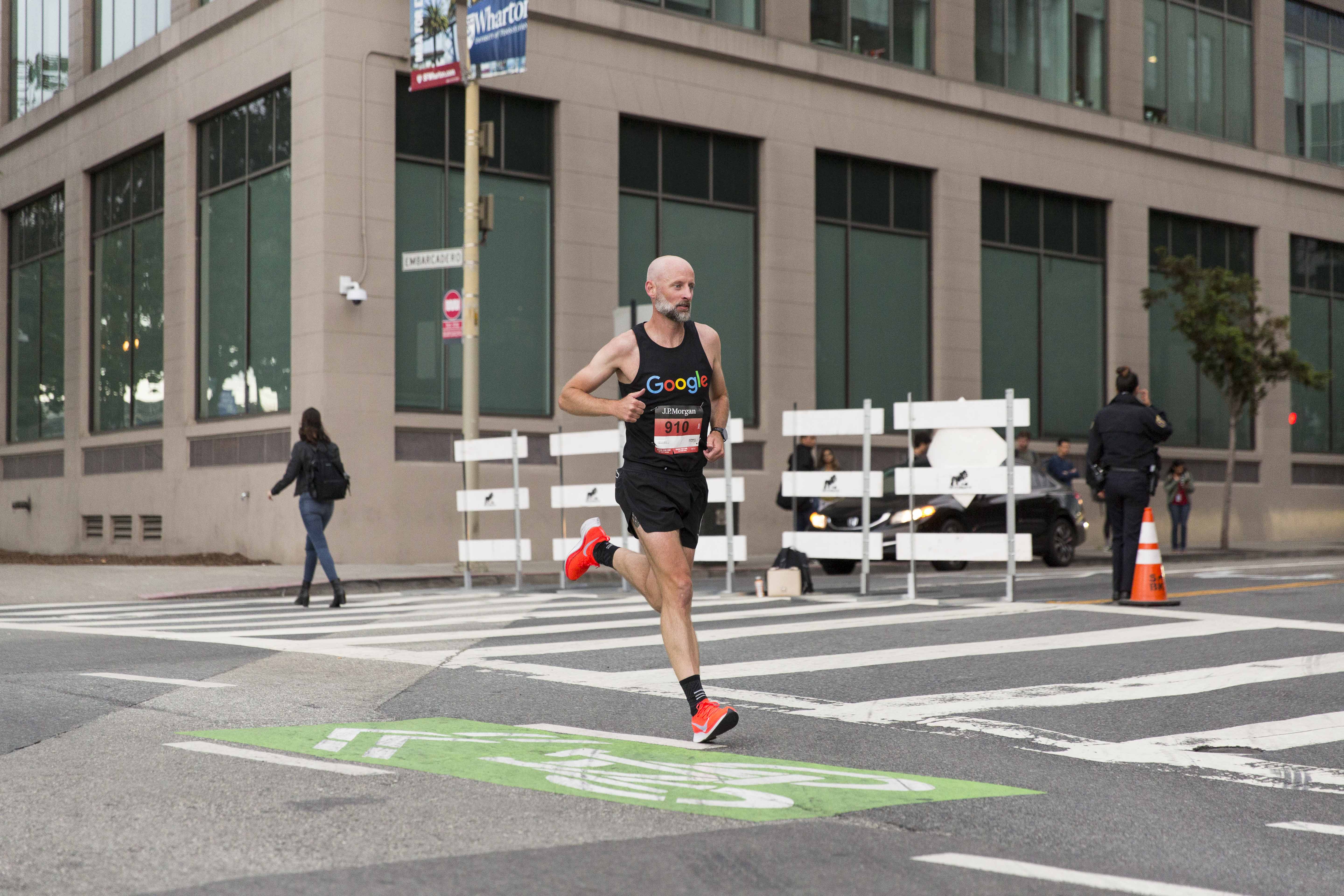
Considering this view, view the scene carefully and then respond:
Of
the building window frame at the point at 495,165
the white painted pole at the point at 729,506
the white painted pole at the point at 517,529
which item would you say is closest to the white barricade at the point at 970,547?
the white painted pole at the point at 729,506

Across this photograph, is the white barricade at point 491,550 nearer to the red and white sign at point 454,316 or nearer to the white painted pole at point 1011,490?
the red and white sign at point 454,316

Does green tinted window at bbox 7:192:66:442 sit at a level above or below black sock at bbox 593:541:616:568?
above

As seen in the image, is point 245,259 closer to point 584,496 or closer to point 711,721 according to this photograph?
point 584,496

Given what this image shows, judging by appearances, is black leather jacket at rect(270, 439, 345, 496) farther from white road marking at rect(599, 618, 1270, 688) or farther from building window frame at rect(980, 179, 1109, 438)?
building window frame at rect(980, 179, 1109, 438)

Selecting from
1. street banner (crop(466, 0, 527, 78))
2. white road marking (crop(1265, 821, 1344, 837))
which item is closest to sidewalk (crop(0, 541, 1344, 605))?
street banner (crop(466, 0, 527, 78))

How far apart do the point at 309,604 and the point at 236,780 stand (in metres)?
10.1

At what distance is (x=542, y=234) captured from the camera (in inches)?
941

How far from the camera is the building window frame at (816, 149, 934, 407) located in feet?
90.7

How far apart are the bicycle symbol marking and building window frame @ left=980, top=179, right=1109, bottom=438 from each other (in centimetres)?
2444

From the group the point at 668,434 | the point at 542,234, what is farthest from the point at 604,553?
the point at 542,234

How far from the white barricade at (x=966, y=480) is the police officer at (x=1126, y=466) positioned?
2.01 ft

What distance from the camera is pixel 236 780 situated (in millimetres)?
5285

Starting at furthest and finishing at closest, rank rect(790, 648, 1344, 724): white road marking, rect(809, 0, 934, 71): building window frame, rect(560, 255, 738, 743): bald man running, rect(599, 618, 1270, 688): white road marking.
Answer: rect(809, 0, 934, 71): building window frame, rect(599, 618, 1270, 688): white road marking, rect(790, 648, 1344, 724): white road marking, rect(560, 255, 738, 743): bald man running

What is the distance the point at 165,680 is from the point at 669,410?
357 centimetres
